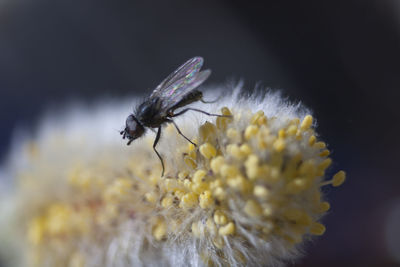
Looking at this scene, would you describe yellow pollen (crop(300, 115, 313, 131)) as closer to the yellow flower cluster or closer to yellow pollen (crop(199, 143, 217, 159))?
the yellow flower cluster

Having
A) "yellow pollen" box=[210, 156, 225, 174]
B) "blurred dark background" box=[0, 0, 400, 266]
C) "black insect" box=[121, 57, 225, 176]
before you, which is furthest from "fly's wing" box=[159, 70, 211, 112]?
"blurred dark background" box=[0, 0, 400, 266]

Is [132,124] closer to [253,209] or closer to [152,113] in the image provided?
[152,113]

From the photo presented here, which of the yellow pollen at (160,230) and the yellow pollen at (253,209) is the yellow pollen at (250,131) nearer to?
the yellow pollen at (253,209)

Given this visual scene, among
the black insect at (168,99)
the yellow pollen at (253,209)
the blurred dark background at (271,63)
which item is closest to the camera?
the yellow pollen at (253,209)

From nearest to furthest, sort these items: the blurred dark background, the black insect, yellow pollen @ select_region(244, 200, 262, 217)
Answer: yellow pollen @ select_region(244, 200, 262, 217), the black insect, the blurred dark background

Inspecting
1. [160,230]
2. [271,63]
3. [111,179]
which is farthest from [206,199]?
[271,63]

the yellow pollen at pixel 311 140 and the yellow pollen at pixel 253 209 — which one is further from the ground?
the yellow pollen at pixel 253 209

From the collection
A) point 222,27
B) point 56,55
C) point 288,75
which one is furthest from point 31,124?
point 288,75

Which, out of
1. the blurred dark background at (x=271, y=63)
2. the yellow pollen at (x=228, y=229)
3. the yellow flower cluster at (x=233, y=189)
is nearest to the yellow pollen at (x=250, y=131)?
the yellow flower cluster at (x=233, y=189)

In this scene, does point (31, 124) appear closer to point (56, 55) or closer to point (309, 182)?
point (56, 55)
